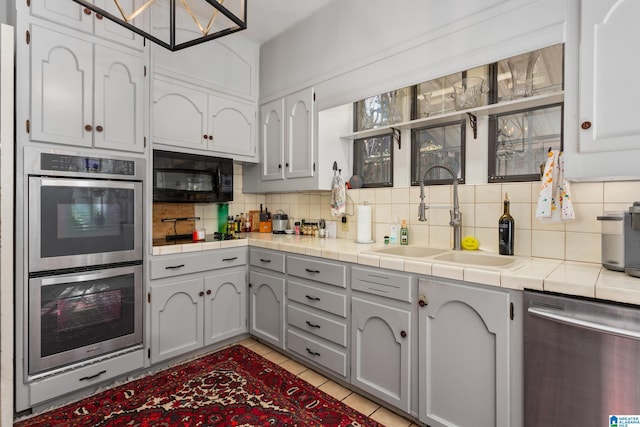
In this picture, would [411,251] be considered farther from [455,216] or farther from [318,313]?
[318,313]

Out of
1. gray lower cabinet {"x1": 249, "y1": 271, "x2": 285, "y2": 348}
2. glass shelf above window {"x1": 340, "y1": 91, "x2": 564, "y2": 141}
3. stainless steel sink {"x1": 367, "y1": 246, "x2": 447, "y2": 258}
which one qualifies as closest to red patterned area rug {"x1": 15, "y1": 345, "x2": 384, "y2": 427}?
gray lower cabinet {"x1": 249, "y1": 271, "x2": 285, "y2": 348}

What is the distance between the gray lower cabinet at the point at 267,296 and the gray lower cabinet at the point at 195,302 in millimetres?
93

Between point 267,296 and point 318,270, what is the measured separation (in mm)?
674

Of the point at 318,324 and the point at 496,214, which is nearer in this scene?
the point at 496,214

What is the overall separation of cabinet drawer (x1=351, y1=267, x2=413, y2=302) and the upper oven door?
149cm

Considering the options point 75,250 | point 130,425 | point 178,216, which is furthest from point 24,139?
point 130,425

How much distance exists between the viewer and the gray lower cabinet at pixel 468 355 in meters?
1.37

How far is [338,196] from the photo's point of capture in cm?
259

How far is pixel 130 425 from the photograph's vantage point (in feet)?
5.58

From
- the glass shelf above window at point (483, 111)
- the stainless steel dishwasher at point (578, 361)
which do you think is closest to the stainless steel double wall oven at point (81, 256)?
the glass shelf above window at point (483, 111)

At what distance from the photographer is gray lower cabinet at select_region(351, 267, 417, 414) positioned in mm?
1692

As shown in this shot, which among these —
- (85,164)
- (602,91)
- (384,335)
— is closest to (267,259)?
(384,335)

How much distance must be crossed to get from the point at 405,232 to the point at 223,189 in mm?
1574

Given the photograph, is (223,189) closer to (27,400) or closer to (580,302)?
(27,400)
